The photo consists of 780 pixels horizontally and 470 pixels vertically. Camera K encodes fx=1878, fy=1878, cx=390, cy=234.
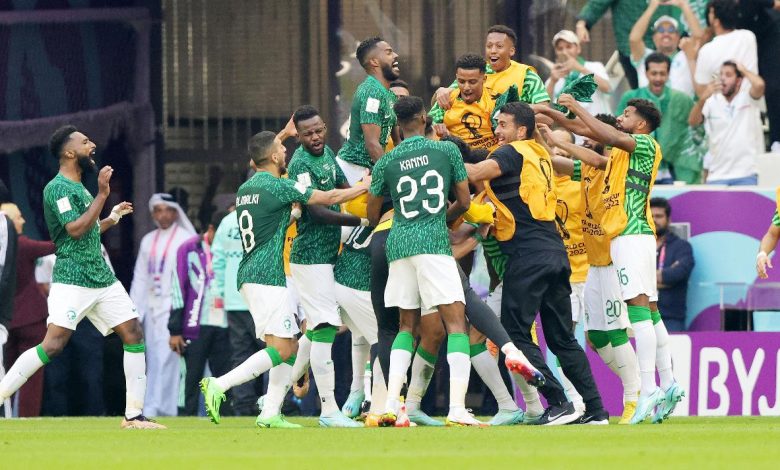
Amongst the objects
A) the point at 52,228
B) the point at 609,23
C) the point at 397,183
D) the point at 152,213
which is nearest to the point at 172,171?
the point at 152,213

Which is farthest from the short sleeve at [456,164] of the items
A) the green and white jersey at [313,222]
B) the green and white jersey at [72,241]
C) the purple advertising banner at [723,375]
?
the purple advertising banner at [723,375]

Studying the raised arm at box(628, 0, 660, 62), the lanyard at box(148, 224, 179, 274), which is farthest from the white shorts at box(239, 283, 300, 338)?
the raised arm at box(628, 0, 660, 62)

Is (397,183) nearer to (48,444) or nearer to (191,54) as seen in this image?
(48,444)

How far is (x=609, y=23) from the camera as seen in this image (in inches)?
819

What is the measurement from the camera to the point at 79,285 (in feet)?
48.2

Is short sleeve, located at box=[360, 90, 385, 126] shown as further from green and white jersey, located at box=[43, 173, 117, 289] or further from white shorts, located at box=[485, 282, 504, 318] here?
green and white jersey, located at box=[43, 173, 117, 289]

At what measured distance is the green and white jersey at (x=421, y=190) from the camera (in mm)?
13672

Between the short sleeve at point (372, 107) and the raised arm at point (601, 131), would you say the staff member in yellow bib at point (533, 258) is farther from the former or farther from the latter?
the short sleeve at point (372, 107)

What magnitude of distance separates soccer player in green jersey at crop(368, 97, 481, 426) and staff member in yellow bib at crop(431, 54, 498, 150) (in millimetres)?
1311

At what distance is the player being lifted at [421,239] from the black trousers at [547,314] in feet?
1.85

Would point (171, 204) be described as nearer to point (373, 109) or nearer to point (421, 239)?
point (373, 109)

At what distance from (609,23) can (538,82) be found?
5.49 meters

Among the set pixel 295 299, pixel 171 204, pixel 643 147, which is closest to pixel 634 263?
pixel 643 147

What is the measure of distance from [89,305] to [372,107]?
8.91 ft
